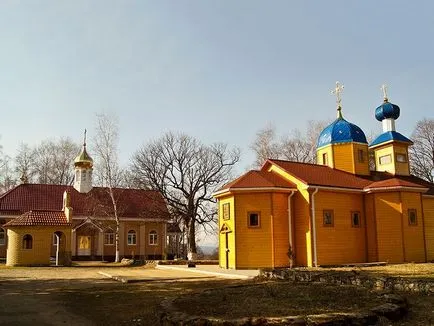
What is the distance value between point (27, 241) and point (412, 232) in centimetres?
2348

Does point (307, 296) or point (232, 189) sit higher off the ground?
point (232, 189)

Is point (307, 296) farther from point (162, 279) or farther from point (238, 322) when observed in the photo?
point (162, 279)

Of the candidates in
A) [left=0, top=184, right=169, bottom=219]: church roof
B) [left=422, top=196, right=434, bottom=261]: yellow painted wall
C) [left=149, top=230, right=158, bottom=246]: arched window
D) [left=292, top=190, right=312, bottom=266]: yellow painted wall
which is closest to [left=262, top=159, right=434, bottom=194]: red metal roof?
[left=422, top=196, right=434, bottom=261]: yellow painted wall

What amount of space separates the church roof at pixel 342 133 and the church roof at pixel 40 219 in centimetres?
1784

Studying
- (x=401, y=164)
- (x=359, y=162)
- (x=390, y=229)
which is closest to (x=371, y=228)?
(x=390, y=229)

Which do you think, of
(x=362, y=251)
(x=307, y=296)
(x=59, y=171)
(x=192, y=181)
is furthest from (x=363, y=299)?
(x=59, y=171)

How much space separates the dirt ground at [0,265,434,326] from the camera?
30.6ft

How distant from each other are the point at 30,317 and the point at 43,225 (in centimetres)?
2125

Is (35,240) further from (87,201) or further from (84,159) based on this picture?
(84,159)

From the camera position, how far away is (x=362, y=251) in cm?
2391

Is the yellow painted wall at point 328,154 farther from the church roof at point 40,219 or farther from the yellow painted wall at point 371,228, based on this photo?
the church roof at point 40,219

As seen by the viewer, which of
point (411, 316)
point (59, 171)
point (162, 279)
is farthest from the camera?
point (59, 171)

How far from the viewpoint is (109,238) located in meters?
38.5

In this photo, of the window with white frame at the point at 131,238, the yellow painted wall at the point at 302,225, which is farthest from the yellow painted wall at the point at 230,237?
the window with white frame at the point at 131,238
